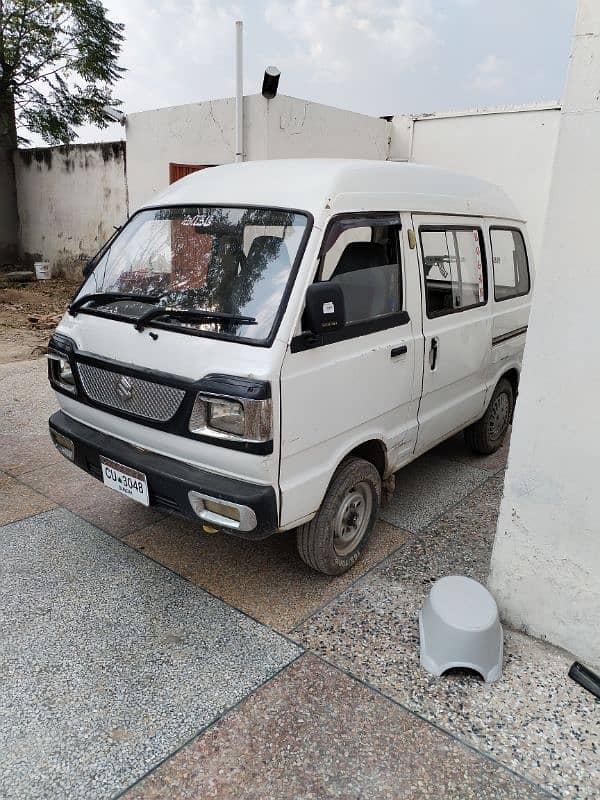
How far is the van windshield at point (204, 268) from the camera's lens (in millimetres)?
2852

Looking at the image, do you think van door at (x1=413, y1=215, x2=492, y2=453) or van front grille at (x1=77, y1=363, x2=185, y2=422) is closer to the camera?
van front grille at (x1=77, y1=363, x2=185, y2=422)

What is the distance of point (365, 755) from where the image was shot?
7.41 ft

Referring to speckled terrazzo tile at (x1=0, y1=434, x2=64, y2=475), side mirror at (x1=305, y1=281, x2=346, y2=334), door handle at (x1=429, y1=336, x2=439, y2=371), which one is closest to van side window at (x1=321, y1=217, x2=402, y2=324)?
side mirror at (x1=305, y1=281, x2=346, y2=334)

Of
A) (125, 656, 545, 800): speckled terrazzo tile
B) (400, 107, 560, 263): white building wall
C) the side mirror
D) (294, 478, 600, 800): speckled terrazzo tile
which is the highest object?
(400, 107, 560, 263): white building wall

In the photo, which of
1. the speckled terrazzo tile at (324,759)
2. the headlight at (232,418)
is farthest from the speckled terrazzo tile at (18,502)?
the speckled terrazzo tile at (324,759)

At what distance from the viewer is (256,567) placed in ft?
11.3

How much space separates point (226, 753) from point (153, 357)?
170cm

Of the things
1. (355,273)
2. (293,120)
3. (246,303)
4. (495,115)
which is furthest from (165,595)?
(495,115)

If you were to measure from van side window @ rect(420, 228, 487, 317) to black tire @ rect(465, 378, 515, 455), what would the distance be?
3.23 feet

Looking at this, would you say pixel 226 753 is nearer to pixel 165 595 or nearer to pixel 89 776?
pixel 89 776

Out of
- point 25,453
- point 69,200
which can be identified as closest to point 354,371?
point 25,453

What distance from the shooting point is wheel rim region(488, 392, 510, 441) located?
504cm

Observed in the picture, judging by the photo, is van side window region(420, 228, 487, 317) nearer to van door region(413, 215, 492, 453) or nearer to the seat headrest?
van door region(413, 215, 492, 453)

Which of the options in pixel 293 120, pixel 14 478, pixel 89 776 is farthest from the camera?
pixel 293 120
